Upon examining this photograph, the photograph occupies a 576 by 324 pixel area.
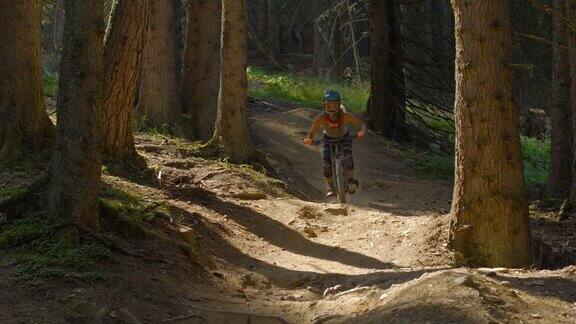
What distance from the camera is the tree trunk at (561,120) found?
12.9 meters

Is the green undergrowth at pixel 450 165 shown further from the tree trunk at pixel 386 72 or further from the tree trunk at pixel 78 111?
the tree trunk at pixel 78 111

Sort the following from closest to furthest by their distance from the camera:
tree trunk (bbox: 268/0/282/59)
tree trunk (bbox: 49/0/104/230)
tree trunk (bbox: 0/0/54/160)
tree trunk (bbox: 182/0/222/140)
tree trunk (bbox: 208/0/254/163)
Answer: tree trunk (bbox: 49/0/104/230) → tree trunk (bbox: 0/0/54/160) → tree trunk (bbox: 208/0/254/163) → tree trunk (bbox: 182/0/222/140) → tree trunk (bbox: 268/0/282/59)

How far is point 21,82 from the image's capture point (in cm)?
1029

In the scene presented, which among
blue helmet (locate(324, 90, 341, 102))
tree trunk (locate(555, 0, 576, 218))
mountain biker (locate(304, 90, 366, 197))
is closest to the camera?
tree trunk (locate(555, 0, 576, 218))

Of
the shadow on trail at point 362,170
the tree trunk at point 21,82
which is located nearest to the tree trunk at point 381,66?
the shadow on trail at point 362,170

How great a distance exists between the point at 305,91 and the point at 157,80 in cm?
1075

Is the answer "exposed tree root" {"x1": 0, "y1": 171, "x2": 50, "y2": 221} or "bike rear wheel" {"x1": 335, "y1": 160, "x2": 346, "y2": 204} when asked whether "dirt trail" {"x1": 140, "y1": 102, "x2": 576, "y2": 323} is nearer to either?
"bike rear wheel" {"x1": 335, "y1": 160, "x2": 346, "y2": 204}

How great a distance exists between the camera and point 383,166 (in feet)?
62.3

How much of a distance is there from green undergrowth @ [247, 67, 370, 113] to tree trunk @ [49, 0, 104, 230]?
17.7 meters

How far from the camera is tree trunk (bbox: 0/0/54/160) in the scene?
10.2 meters

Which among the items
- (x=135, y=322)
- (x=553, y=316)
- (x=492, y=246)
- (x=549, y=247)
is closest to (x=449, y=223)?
(x=492, y=246)

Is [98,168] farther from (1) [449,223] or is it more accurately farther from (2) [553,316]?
(1) [449,223]

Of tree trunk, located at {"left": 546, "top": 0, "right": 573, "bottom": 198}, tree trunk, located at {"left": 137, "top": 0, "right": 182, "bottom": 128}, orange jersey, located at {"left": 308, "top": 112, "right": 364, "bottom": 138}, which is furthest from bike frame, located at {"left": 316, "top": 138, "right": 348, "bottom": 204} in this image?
tree trunk, located at {"left": 137, "top": 0, "right": 182, "bottom": 128}

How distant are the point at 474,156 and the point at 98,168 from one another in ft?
14.1
